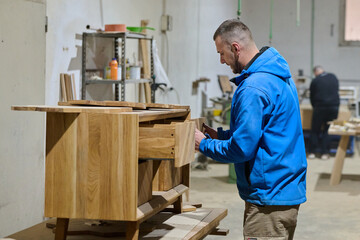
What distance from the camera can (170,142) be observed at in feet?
9.74

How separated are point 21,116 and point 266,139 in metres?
2.33

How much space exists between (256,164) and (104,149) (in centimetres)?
76

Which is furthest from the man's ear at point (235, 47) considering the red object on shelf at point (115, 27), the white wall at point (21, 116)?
the red object on shelf at point (115, 27)

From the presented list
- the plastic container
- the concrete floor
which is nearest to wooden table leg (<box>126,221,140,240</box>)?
the concrete floor

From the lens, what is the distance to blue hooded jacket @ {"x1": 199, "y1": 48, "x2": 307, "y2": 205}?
2670 mm

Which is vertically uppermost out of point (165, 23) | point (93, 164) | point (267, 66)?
point (165, 23)

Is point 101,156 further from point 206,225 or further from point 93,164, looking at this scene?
point 206,225

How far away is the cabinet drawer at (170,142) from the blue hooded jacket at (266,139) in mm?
180

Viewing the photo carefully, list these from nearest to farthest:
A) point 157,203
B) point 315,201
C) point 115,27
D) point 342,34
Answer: point 157,203
point 115,27
point 315,201
point 342,34

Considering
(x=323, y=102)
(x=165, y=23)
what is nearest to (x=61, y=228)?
(x=165, y=23)

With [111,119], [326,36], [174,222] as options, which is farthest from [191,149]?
[326,36]

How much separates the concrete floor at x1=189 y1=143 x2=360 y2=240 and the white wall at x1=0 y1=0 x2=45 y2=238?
1.41m

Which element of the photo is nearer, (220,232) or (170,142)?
(170,142)

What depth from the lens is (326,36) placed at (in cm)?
1201
